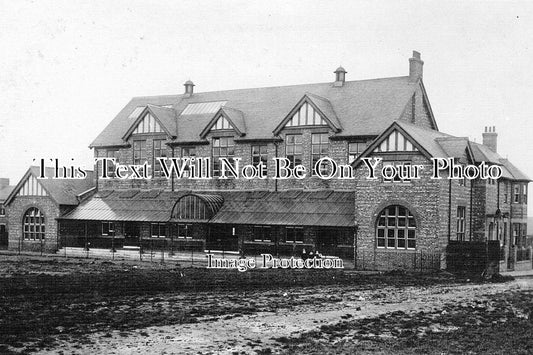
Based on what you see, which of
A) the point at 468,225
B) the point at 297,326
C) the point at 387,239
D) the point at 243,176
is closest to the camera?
the point at 297,326

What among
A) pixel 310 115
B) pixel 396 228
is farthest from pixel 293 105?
pixel 396 228

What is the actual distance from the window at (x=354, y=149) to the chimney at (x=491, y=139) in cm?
1244

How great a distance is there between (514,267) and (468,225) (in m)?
6.42

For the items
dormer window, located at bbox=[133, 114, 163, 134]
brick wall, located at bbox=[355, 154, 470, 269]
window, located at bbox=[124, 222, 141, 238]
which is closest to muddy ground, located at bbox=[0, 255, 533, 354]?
brick wall, located at bbox=[355, 154, 470, 269]

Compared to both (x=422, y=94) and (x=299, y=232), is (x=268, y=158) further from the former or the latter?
(x=422, y=94)

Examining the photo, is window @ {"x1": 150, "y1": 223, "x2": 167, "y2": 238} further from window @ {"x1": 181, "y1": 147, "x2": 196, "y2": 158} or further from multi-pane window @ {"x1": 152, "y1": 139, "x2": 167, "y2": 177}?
window @ {"x1": 181, "y1": 147, "x2": 196, "y2": 158}

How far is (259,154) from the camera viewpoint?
4297 cm

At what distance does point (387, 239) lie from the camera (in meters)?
34.4

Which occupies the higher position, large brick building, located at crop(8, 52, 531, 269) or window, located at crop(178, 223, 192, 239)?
large brick building, located at crop(8, 52, 531, 269)

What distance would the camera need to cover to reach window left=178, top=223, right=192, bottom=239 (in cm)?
4241

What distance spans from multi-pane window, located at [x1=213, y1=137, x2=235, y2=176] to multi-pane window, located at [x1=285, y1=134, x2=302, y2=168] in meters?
4.13

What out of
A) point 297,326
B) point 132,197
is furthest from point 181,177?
point 297,326

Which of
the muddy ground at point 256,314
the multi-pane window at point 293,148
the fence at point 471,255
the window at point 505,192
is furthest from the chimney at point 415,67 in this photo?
the muddy ground at point 256,314

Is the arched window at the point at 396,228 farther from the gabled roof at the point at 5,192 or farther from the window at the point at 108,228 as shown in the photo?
the gabled roof at the point at 5,192
